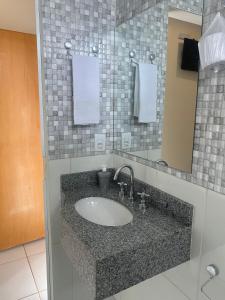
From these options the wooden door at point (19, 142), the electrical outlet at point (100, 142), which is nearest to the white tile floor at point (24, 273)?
the wooden door at point (19, 142)

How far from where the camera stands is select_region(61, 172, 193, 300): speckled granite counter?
0.85 metres

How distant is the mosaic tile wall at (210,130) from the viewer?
0.91m

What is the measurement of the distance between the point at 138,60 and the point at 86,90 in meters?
0.37

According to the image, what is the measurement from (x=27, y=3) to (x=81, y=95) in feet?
2.59

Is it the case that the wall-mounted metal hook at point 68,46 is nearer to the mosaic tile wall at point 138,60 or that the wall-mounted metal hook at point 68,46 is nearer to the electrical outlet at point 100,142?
the mosaic tile wall at point 138,60

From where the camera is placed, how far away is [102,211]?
4.50ft

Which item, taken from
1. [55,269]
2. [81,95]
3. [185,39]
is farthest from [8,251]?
[185,39]

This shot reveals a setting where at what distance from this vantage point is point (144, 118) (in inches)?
57.3

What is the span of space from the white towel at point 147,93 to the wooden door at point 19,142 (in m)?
1.32

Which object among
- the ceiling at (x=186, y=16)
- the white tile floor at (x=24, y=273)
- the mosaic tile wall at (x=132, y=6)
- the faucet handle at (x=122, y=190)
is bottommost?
the white tile floor at (x=24, y=273)

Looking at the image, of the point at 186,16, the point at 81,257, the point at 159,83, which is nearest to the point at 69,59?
the point at 159,83

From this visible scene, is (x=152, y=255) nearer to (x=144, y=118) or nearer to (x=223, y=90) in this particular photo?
(x=223, y=90)

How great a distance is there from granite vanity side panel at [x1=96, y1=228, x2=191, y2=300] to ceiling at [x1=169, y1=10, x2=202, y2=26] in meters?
0.87

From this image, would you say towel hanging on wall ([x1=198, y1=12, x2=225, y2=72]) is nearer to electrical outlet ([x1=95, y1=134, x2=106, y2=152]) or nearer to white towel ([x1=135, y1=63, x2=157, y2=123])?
white towel ([x1=135, y1=63, x2=157, y2=123])
